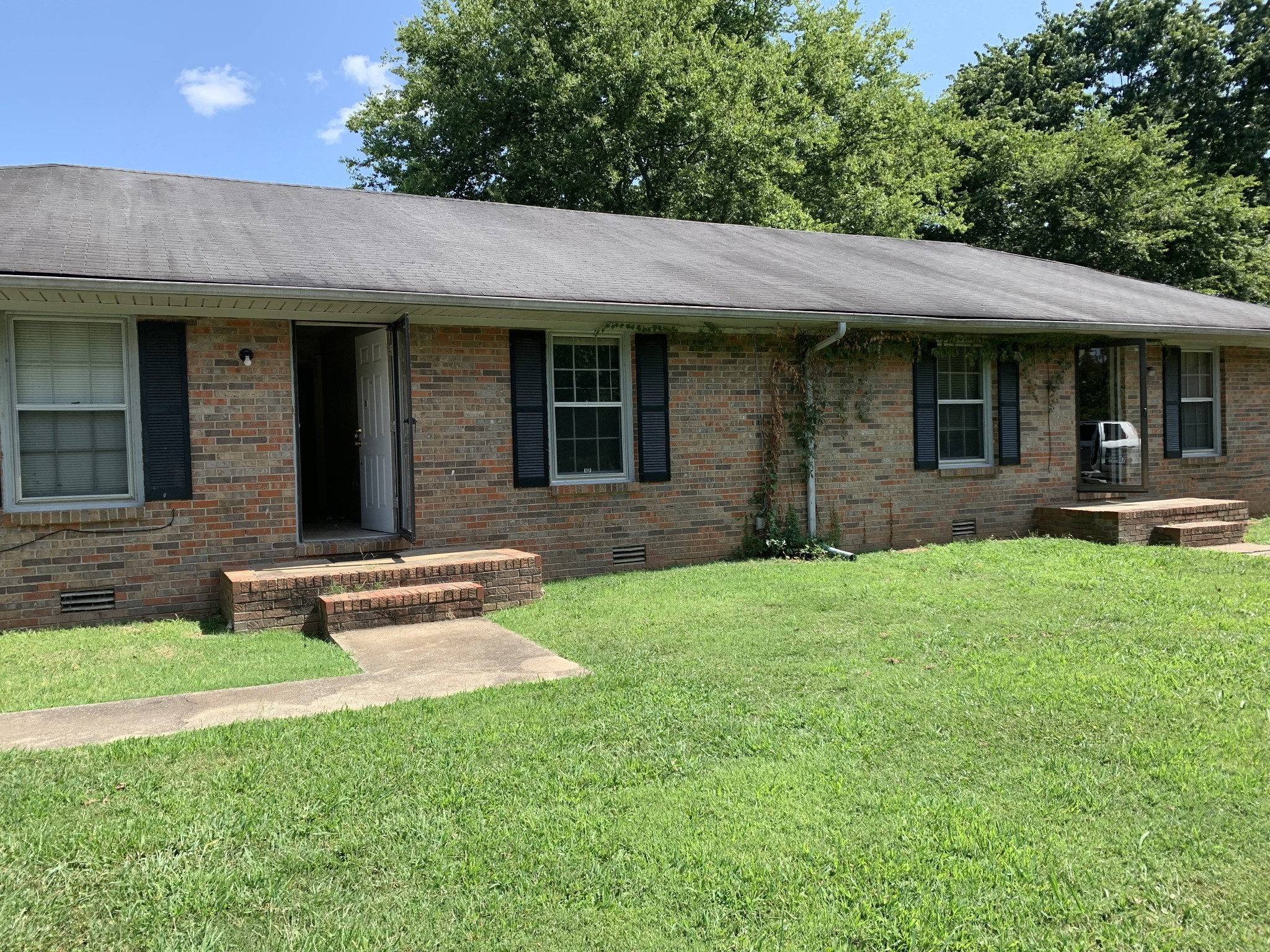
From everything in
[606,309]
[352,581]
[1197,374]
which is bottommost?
[352,581]

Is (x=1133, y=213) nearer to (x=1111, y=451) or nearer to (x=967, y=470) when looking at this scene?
(x=1111, y=451)

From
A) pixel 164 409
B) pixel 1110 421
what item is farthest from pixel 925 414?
pixel 164 409

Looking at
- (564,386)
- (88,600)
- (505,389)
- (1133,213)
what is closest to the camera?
→ (88,600)

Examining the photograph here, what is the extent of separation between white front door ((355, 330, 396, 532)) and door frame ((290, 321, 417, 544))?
4.5 inches

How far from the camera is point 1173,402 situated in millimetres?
12859

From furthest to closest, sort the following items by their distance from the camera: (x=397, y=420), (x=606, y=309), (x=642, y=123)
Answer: (x=642, y=123) → (x=397, y=420) → (x=606, y=309)

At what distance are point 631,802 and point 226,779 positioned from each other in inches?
65.2

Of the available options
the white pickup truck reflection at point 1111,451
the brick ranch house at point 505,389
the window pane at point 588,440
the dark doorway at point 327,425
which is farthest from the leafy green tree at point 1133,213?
the dark doorway at point 327,425

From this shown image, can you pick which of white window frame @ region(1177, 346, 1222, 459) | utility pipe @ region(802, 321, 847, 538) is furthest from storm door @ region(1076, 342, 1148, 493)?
utility pipe @ region(802, 321, 847, 538)

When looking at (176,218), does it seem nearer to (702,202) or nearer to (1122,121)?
(702,202)

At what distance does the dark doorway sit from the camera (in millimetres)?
11648

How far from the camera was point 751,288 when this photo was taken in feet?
32.9

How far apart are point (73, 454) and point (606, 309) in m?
4.51

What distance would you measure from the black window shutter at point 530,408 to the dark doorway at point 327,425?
3081mm
